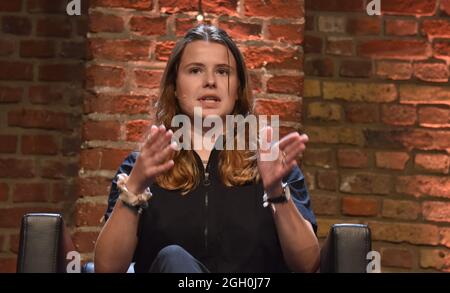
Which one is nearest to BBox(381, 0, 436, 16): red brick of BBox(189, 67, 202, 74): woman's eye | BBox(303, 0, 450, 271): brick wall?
BBox(303, 0, 450, 271): brick wall

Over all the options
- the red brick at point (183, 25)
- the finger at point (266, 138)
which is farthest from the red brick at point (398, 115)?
the finger at point (266, 138)

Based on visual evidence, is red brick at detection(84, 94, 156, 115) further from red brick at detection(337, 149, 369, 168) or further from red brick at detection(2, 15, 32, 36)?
red brick at detection(337, 149, 369, 168)

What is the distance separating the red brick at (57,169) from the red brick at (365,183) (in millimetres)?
1025

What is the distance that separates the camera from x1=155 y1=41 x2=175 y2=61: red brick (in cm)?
254

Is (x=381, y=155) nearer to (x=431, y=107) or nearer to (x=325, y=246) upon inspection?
(x=431, y=107)

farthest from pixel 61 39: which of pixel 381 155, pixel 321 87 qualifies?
pixel 381 155

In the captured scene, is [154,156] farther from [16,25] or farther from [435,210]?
[435,210]

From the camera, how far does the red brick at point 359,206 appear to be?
3031 mm

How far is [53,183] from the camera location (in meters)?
3.03

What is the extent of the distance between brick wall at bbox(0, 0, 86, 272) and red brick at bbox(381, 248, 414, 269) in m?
1.20

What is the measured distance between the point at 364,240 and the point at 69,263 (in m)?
0.70

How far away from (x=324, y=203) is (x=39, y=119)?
3.69 feet

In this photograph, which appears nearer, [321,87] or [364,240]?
[364,240]

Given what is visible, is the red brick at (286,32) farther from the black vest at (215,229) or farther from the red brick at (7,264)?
the red brick at (7,264)
